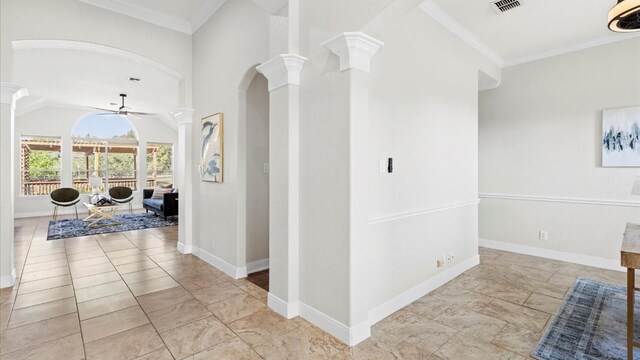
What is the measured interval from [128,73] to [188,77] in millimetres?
2452

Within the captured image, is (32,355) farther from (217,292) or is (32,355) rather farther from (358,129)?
(358,129)

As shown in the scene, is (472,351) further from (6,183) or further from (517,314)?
(6,183)

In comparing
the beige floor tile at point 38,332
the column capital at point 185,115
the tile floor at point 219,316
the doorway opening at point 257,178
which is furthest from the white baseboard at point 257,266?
the column capital at point 185,115

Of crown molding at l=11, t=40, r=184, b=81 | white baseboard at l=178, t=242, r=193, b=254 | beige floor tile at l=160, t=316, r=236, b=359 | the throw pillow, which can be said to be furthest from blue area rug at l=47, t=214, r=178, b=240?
beige floor tile at l=160, t=316, r=236, b=359

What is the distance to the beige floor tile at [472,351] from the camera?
7.00 ft

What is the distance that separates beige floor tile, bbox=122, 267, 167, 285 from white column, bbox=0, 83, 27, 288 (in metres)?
1.13

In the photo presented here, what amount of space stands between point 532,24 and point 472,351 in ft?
12.1

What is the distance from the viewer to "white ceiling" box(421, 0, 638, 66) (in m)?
3.18

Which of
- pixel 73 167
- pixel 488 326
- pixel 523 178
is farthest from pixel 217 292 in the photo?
pixel 73 167

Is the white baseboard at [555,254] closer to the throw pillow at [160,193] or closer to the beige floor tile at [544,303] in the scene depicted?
the beige floor tile at [544,303]

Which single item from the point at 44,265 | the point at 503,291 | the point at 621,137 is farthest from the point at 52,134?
the point at 621,137

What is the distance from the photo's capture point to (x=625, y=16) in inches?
79.1

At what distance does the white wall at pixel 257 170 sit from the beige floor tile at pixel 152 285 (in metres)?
0.92

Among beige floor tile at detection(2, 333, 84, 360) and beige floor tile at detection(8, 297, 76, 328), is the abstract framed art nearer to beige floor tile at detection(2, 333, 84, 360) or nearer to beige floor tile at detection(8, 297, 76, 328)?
beige floor tile at detection(2, 333, 84, 360)
